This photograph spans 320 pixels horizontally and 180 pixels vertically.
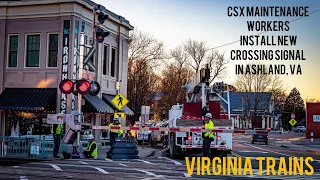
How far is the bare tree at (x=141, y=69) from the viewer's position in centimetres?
5084

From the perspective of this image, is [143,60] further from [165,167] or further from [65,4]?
[165,167]

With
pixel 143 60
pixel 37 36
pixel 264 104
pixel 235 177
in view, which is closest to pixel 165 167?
pixel 235 177

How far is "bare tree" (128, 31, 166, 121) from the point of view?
50.8 m

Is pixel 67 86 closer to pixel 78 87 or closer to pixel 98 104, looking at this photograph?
pixel 78 87

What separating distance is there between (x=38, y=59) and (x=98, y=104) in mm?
4238

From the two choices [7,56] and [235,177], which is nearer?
[235,177]

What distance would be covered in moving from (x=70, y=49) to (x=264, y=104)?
5852cm

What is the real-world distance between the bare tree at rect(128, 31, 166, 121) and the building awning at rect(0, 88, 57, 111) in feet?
82.2

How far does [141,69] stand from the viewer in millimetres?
51656

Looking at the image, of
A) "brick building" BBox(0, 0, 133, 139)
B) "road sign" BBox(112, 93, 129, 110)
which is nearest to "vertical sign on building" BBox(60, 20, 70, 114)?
"brick building" BBox(0, 0, 133, 139)

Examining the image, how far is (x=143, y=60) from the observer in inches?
2066

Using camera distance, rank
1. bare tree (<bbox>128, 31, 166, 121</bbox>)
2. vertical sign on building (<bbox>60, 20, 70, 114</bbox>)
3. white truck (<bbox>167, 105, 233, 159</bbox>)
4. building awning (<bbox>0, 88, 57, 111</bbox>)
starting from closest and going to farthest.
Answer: white truck (<bbox>167, 105, 233, 159</bbox>) < building awning (<bbox>0, 88, 57, 111</bbox>) < vertical sign on building (<bbox>60, 20, 70, 114</bbox>) < bare tree (<bbox>128, 31, 166, 121</bbox>)

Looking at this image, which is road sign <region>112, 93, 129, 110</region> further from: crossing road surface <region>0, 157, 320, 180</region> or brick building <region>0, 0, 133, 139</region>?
crossing road surface <region>0, 157, 320, 180</region>

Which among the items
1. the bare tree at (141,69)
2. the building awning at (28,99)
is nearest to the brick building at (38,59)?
the building awning at (28,99)
